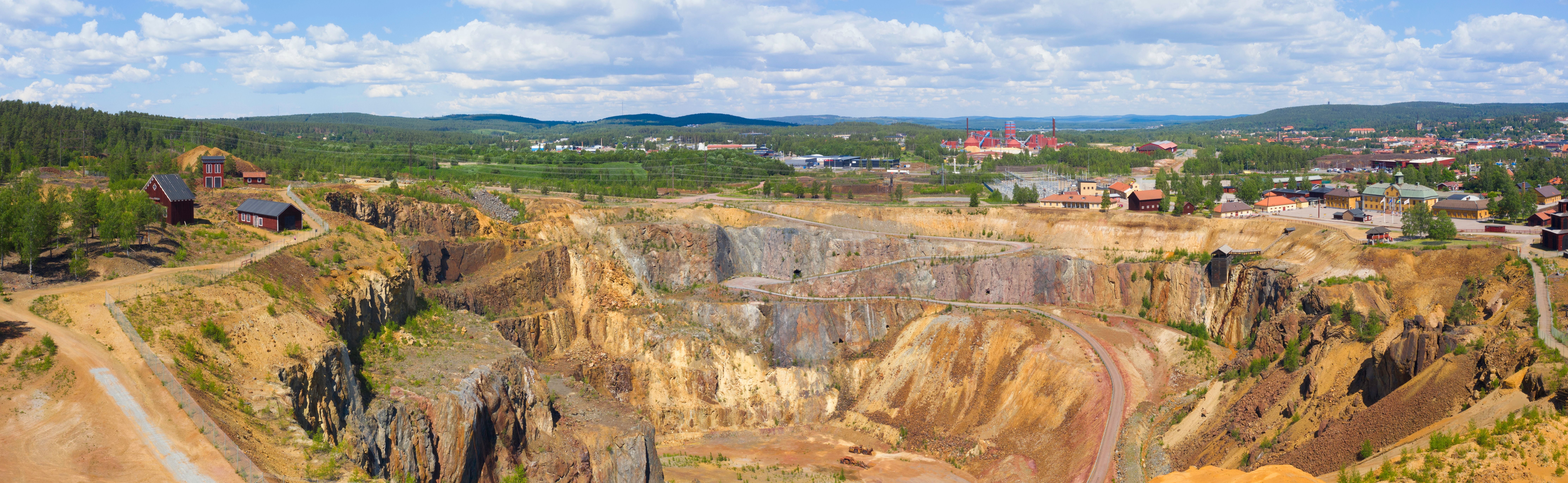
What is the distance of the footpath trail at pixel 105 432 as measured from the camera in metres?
30.8

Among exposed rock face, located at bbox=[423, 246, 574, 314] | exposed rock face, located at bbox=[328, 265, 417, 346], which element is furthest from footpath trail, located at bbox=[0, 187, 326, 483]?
exposed rock face, located at bbox=[423, 246, 574, 314]

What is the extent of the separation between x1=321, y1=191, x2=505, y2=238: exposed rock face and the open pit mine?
30cm

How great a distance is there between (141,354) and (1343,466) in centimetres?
4796

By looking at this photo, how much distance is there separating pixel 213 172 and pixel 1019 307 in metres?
68.0

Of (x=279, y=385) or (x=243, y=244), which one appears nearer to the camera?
(x=279, y=385)

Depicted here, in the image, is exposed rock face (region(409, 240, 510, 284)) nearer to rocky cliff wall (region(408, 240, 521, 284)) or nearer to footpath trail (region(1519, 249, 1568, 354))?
rocky cliff wall (region(408, 240, 521, 284))

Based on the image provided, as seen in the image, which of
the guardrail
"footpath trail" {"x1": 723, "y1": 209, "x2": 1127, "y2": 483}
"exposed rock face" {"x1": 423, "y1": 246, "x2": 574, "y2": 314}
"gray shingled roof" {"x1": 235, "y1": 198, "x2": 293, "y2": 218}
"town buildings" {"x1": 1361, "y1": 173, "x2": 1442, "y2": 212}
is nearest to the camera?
"footpath trail" {"x1": 723, "y1": 209, "x2": 1127, "y2": 483}

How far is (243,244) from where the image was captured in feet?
→ 202

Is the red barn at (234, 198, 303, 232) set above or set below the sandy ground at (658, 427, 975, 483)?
above

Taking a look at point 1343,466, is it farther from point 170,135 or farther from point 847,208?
point 170,135

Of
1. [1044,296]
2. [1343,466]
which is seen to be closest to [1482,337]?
[1343,466]

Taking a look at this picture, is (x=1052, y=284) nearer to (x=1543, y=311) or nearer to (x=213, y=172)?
(x=1543, y=311)

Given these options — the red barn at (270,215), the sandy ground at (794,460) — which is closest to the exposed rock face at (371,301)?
the red barn at (270,215)

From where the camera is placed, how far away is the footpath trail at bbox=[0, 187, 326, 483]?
30.8m
